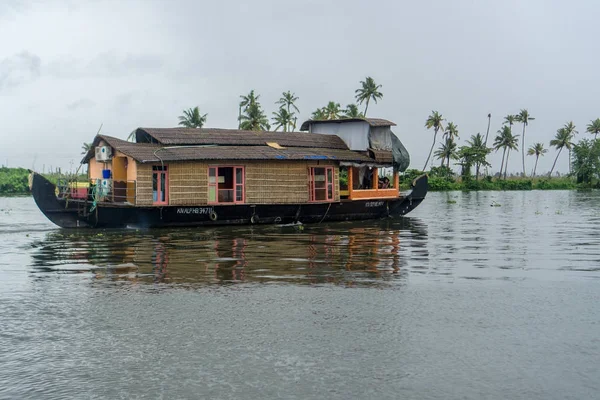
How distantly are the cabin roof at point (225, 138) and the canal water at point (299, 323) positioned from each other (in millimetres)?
7532

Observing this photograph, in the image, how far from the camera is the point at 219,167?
24266 millimetres

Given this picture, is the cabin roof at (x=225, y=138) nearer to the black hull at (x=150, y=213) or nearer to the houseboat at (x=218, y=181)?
the houseboat at (x=218, y=181)

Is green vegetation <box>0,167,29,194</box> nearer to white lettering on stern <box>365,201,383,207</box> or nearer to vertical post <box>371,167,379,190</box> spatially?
vertical post <box>371,167,379,190</box>

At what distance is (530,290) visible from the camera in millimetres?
11508

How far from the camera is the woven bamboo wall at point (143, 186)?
2194 cm

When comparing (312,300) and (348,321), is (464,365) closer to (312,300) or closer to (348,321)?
(348,321)

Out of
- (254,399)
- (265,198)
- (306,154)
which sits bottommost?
(254,399)

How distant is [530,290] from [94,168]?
19.0m

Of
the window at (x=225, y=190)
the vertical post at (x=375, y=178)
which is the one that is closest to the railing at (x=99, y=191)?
the window at (x=225, y=190)

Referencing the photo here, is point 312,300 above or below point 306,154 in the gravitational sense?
below

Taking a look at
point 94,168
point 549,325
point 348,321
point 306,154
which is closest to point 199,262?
point 348,321

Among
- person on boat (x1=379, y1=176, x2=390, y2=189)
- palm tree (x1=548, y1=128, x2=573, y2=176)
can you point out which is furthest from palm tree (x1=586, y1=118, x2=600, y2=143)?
person on boat (x1=379, y1=176, x2=390, y2=189)

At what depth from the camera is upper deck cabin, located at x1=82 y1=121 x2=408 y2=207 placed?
22.5m

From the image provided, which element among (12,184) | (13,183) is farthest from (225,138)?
(12,184)
